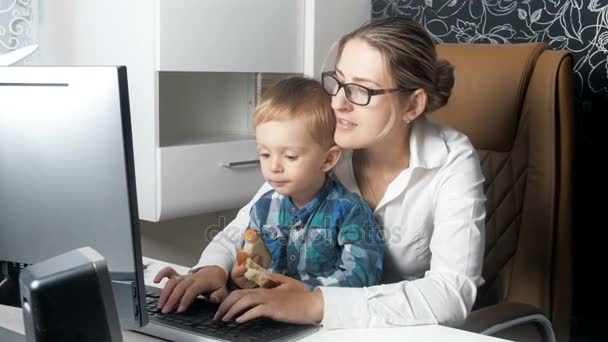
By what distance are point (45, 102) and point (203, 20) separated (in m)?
1.16

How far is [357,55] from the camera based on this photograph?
4.29 ft

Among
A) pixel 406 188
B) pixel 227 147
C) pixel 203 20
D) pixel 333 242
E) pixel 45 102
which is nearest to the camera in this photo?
pixel 45 102

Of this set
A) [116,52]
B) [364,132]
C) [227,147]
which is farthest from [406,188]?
[116,52]

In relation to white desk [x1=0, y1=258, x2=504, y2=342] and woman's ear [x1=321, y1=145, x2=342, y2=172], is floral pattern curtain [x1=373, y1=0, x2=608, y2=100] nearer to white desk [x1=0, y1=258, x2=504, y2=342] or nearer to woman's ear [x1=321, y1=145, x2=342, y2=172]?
woman's ear [x1=321, y1=145, x2=342, y2=172]

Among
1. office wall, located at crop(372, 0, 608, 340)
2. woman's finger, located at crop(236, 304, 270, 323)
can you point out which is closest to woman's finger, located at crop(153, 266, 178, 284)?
woman's finger, located at crop(236, 304, 270, 323)

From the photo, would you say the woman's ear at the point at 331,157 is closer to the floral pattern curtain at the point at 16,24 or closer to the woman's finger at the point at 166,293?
the woman's finger at the point at 166,293

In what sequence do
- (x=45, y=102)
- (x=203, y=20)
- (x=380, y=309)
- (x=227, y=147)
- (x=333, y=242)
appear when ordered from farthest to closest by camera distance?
(x=227, y=147) < (x=203, y=20) < (x=333, y=242) < (x=380, y=309) < (x=45, y=102)

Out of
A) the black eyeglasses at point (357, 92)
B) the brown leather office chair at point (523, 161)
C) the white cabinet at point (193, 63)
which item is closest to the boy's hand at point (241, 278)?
the black eyeglasses at point (357, 92)

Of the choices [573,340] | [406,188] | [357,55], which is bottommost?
[573,340]

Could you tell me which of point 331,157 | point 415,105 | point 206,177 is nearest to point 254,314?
point 331,157

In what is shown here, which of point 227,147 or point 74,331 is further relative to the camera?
point 227,147

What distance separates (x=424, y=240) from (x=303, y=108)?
331 mm

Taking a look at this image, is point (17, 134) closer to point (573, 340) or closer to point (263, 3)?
point (263, 3)

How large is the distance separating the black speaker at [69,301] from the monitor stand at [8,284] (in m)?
0.48
